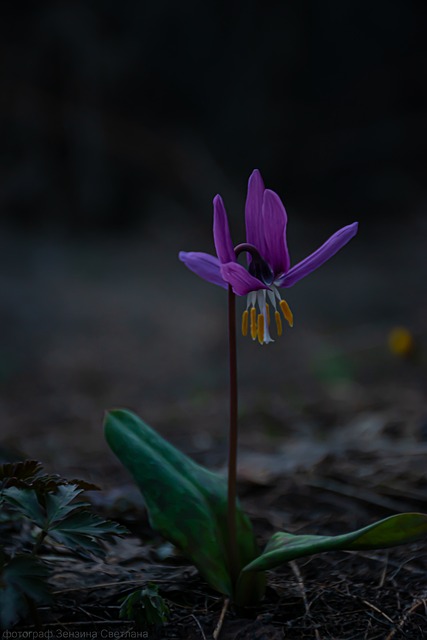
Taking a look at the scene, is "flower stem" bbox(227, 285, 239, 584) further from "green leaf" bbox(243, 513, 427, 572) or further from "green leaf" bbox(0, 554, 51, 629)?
"green leaf" bbox(0, 554, 51, 629)

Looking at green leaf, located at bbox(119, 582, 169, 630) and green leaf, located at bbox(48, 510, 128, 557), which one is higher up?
green leaf, located at bbox(48, 510, 128, 557)

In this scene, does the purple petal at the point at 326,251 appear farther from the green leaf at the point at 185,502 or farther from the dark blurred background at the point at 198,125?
the dark blurred background at the point at 198,125

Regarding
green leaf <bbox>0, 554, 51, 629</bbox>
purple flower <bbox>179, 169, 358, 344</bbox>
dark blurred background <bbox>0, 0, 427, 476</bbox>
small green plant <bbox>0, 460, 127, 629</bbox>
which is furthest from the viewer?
dark blurred background <bbox>0, 0, 427, 476</bbox>

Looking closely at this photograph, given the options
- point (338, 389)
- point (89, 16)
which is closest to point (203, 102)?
point (89, 16)

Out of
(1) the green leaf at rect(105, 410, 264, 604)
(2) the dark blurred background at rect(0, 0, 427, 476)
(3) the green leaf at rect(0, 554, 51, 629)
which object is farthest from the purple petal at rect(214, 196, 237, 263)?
(2) the dark blurred background at rect(0, 0, 427, 476)

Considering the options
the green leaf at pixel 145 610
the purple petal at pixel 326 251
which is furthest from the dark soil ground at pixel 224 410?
the purple petal at pixel 326 251

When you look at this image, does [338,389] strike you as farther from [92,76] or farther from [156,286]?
[92,76]
